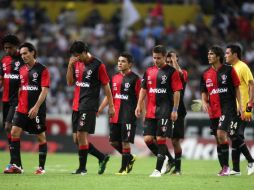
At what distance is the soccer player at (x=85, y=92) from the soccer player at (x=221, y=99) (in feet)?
7.03

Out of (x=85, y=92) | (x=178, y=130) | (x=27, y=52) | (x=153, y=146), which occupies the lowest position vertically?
(x=153, y=146)

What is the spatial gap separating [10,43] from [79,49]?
6.49 ft

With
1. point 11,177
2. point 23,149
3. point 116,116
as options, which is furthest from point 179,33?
point 11,177

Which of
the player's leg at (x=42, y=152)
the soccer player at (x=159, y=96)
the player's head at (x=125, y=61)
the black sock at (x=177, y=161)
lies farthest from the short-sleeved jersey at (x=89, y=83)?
the black sock at (x=177, y=161)

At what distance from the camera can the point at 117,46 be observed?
1240 inches

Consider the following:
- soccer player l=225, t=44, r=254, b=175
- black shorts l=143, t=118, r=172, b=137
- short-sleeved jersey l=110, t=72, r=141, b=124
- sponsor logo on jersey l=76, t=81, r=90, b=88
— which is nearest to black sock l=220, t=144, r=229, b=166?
soccer player l=225, t=44, r=254, b=175

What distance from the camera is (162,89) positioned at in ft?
53.1

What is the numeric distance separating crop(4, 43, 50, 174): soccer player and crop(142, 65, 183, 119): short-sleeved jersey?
210cm

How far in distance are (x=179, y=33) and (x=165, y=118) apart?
49.1 feet

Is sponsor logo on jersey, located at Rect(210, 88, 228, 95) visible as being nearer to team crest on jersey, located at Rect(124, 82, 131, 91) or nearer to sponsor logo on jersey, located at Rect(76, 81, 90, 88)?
team crest on jersey, located at Rect(124, 82, 131, 91)

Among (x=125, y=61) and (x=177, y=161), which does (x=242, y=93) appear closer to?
(x=177, y=161)

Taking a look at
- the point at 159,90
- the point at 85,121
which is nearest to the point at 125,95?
the point at 159,90

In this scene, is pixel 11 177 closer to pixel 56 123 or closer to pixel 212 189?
pixel 212 189

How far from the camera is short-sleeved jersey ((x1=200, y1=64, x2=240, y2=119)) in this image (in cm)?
1641
